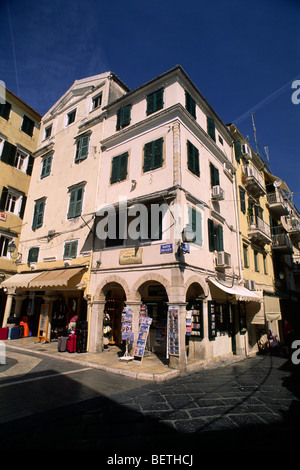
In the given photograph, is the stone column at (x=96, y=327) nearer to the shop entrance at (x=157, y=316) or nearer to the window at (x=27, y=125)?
the shop entrance at (x=157, y=316)

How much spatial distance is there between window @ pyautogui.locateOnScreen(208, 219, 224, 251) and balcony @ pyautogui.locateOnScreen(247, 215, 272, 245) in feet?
14.7

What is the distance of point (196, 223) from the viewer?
1122 centimetres

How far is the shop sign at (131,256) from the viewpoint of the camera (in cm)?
1078

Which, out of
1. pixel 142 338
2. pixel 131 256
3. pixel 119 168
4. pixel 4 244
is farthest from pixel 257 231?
pixel 4 244

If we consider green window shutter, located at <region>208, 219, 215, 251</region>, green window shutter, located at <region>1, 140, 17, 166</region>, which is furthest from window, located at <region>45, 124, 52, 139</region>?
green window shutter, located at <region>208, 219, 215, 251</region>

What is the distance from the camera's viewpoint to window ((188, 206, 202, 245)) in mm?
10880

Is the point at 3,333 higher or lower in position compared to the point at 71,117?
lower

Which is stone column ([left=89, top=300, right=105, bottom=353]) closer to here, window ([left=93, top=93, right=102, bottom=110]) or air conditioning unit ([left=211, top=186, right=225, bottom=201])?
air conditioning unit ([left=211, top=186, right=225, bottom=201])

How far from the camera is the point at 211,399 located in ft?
19.9

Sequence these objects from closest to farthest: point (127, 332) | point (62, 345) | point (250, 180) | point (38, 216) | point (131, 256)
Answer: point (127, 332), point (131, 256), point (62, 345), point (38, 216), point (250, 180)

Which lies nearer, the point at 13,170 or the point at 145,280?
the point at 145,280

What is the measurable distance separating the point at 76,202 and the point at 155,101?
699 centimetres

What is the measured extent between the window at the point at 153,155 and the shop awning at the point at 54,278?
6.23m

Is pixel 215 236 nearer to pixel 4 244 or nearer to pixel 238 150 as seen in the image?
pixel 238 150
